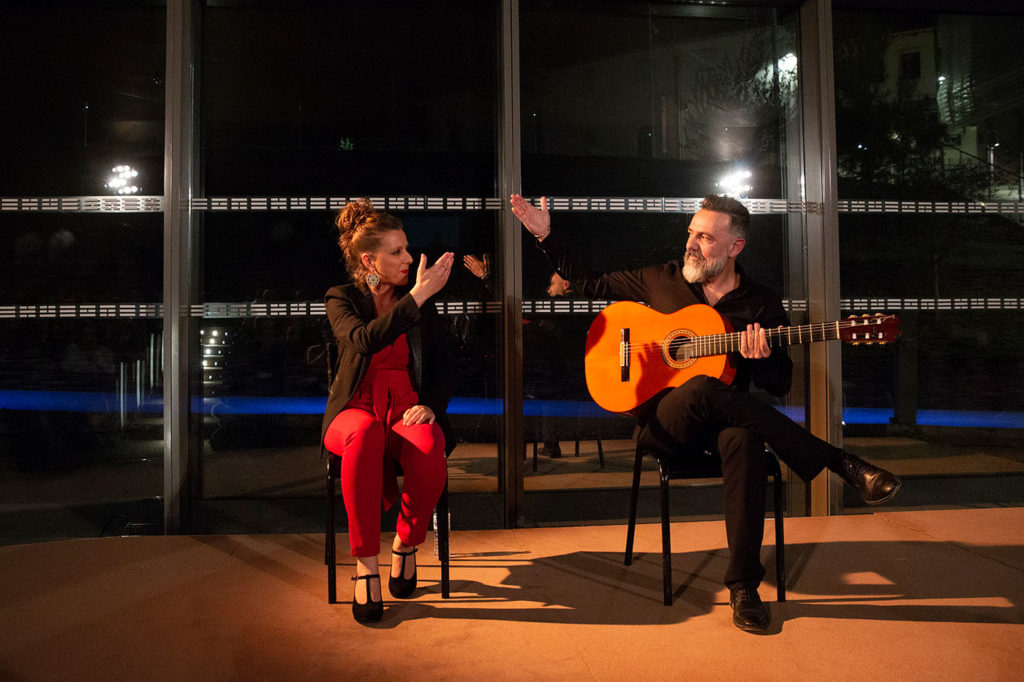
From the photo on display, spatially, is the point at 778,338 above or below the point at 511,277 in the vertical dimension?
below

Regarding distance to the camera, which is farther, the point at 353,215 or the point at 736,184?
the point at 736,184

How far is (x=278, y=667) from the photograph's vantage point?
1.87 meters

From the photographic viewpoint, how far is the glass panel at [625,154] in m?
3.61

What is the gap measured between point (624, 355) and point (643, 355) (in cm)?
7

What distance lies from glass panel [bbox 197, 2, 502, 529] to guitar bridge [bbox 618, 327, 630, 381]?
0.98 m

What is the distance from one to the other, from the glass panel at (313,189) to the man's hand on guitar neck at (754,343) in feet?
4.57

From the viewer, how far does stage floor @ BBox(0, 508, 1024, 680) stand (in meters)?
1.87

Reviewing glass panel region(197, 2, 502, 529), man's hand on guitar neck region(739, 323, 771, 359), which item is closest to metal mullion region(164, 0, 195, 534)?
glass panel region(197, 2, 502, 529)

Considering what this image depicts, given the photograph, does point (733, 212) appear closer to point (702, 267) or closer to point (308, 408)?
point (702, 267)

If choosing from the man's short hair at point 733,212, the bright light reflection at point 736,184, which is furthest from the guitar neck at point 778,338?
the bright light reflection at point 736,184

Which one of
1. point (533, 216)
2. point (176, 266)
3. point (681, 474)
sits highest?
point (533, 216)

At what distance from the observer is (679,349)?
2578mm

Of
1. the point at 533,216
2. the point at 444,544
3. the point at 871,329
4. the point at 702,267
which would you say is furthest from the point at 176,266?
the point at 871,329

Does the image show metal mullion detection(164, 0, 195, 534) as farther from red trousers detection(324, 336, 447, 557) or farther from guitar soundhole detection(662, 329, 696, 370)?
guitar soundhole detection(662, 329, 696, 370)
